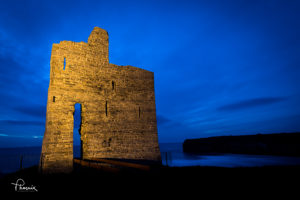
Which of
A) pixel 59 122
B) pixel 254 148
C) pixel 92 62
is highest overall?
pixel 92 62

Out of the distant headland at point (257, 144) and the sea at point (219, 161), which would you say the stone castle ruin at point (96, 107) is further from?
the distant headland at point (257, 144)

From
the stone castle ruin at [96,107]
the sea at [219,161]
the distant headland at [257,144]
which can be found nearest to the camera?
the stone castle ruin at [96,107]

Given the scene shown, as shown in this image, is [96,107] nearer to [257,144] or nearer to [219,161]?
[219,161]

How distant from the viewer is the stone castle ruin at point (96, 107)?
8.05 m

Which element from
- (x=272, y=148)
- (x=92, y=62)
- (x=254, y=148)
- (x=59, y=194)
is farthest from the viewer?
(x=254, y=148)

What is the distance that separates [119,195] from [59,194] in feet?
6.22

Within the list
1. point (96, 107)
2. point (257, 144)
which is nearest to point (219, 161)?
point (257, 144)

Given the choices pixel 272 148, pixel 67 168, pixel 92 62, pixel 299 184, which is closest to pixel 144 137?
pixel 67 168

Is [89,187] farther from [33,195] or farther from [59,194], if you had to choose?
[33,195]

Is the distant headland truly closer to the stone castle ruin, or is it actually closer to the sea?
the sea

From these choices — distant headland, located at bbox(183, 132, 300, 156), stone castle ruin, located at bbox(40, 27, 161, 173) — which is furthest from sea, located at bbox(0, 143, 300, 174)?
stone castle ruin, located at bbox(40, 27, 161, 173)

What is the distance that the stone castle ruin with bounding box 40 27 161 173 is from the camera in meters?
8.05

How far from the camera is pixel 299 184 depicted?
4219mm

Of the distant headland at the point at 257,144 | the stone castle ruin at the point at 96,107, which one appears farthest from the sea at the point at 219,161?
the stone castle ruin at the point at 96,107
